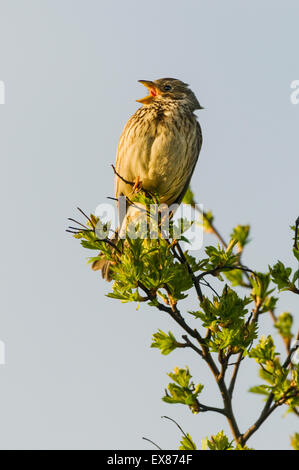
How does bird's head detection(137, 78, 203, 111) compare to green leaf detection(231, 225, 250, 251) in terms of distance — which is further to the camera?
bird's head detection(137, 78, 203, 111)

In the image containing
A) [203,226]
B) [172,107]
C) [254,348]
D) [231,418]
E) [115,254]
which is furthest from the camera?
[172,107]

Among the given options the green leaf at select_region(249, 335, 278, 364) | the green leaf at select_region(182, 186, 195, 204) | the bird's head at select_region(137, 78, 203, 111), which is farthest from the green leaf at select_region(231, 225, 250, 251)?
the bird's head at select_region(137, 78, 203, 111)

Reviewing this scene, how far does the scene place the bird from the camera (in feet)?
19.3

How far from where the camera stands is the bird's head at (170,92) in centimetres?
688

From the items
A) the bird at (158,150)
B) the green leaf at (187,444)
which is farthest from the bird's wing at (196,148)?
the green leaf at (187,444)

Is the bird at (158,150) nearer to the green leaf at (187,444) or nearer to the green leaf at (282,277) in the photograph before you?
the green leaf at (282,277)

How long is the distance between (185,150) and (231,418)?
3.36 m

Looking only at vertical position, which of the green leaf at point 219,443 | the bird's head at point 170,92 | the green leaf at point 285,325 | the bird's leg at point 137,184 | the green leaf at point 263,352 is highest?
the bird's head at point 170,92

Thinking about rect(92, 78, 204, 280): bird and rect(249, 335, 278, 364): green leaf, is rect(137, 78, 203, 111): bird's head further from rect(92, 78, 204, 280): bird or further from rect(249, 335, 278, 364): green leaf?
rect(249, 335, 278, 364): green leaf

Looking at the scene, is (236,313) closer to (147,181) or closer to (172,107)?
(147,181)

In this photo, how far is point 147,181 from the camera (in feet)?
19.6

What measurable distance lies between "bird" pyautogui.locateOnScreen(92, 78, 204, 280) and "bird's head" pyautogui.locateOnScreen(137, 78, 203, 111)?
0.14 metres

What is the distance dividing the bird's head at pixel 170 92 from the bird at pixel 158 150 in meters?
0.14
